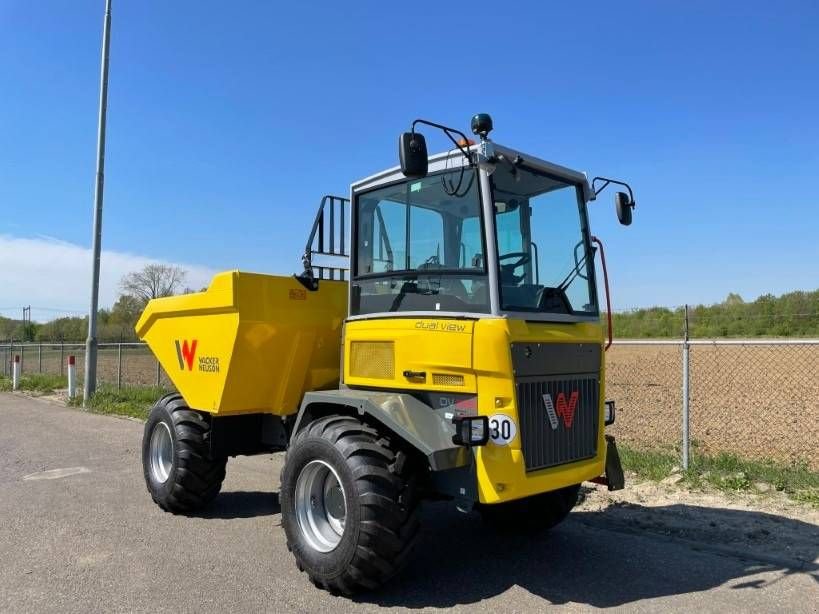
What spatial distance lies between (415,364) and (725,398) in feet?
38.4

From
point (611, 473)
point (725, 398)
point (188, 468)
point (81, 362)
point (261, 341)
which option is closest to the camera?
point (611, 473)

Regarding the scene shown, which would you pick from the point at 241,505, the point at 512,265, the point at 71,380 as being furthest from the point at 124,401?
the point at 512,265

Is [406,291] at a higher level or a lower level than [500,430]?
higher

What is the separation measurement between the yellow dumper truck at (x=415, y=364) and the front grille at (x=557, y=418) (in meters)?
0.01

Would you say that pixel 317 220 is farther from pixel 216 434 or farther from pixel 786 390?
pixel 786 390

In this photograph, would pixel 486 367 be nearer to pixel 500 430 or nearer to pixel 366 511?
pixel 500 430

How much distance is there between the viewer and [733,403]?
12.7 meters

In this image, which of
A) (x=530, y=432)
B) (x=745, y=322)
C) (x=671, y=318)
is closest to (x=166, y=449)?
(x=530, y=432)

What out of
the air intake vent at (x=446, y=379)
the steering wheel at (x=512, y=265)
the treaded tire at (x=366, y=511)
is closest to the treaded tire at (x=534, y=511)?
the treaded tire at (x=366, y=511)

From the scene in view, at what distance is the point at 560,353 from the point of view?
4.35 m

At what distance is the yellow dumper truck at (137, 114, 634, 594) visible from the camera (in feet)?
12.9

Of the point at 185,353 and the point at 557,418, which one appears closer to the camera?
the point at 557,418

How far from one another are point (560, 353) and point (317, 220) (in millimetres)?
2338

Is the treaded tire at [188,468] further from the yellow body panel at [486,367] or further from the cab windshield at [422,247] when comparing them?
the yellow body panel at [486,367]
